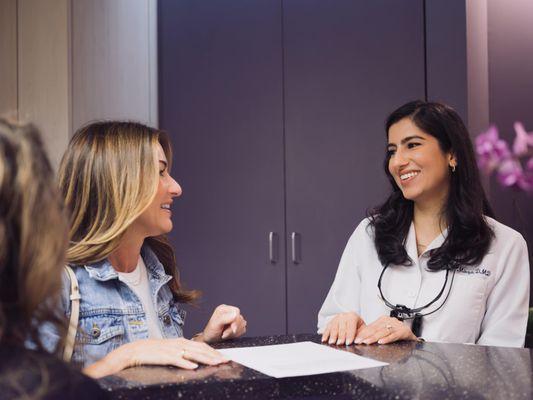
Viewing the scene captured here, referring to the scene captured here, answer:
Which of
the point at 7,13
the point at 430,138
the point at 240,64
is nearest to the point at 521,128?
the point at 430,138

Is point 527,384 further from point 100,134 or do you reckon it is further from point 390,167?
point 390,167

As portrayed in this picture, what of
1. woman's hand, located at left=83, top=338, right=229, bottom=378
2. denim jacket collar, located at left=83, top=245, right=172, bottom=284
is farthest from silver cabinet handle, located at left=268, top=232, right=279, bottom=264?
woman's hand, located at left=83, top=338, right=229, bottom=378

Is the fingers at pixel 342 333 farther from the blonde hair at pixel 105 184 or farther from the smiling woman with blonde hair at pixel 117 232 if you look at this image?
the blonde hair at pixel 105 184

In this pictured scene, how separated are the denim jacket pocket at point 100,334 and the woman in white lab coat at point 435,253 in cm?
72

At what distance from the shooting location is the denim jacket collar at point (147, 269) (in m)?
1.68

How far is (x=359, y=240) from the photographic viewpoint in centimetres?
241

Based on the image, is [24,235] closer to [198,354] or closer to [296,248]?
[198,354]

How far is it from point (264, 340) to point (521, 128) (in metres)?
1.77

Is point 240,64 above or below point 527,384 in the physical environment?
above

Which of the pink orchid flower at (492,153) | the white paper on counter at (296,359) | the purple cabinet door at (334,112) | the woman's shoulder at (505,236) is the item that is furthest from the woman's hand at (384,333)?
the purple cabinet door at (334,112)

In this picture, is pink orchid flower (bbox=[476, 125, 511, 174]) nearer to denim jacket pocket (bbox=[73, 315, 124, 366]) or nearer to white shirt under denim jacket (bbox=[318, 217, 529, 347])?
white shirt under denim jacket (bbox=[318, 217, 529, 347])

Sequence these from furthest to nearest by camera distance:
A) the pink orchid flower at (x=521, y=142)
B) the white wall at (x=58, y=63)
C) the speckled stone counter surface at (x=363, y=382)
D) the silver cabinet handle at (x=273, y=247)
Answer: the silver cabinet handle at (x=273, y=247) → the white wall at (x=58, y=63) → the pink orchid flower at (x=521, y=142) → the speckled stone counter surface at (x=363, y=382)

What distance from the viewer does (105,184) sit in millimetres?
1729

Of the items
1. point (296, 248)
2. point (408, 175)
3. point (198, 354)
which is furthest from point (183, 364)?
point (296, 248)
